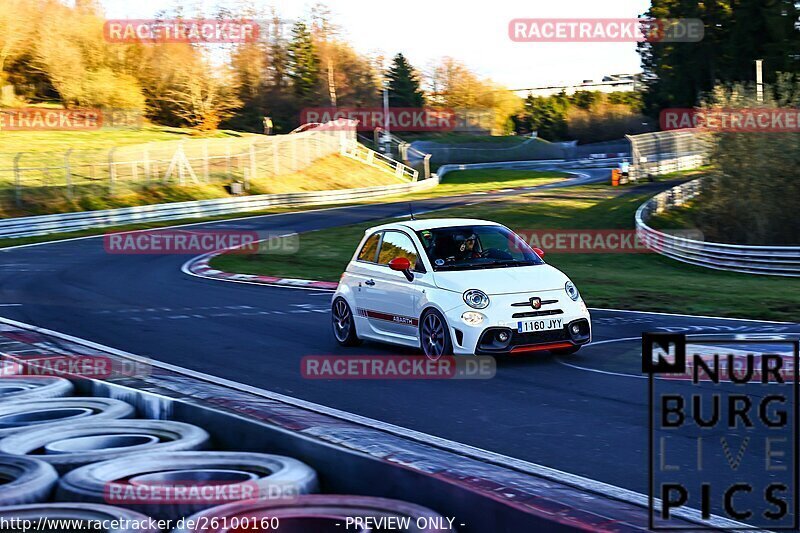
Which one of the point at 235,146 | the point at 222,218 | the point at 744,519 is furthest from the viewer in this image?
the point at 235,146

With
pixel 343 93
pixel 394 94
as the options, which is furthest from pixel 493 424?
pixel 394 94

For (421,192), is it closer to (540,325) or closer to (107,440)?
(540,325)

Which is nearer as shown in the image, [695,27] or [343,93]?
[695,27]

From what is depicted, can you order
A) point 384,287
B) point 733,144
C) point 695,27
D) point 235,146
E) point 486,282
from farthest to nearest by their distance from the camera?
point 695,27
point 235,146
point 733,144
point 384,287
point 486,282

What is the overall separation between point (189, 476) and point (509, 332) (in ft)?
19.2

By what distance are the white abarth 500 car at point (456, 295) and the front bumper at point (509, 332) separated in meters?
0.01

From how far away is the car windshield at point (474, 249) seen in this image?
11844 mm

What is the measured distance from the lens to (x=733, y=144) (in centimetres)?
3134

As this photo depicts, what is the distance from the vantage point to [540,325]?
11039mm

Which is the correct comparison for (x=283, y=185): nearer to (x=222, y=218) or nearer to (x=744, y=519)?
(x=222, y=218)

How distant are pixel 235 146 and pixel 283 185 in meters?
3.67
